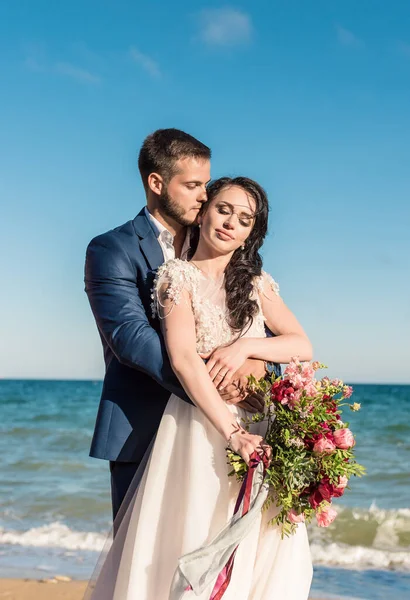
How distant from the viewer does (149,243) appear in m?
3.85

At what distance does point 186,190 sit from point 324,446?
1402mm

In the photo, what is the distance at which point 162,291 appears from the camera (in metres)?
3.58

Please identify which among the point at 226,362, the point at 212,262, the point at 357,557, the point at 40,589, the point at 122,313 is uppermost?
the point at 212,262

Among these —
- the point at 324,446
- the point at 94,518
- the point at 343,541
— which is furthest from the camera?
the point at 94,518

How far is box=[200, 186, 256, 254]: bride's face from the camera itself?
144 inches

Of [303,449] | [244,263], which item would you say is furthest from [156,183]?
[303,449]

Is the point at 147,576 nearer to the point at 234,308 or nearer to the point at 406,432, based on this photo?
the point at 234,308

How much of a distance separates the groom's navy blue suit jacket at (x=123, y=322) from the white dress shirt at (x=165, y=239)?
69 millimetres

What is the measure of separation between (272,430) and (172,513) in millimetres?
580

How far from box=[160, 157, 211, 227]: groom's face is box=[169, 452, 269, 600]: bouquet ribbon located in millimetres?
1246

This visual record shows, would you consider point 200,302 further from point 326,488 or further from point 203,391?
point 326,488

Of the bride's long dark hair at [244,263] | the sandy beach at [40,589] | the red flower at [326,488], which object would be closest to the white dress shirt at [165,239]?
the bride's long dark hair at [244,263]

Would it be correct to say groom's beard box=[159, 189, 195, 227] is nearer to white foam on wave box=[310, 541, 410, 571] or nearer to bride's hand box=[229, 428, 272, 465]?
bride's hand box=[229, 428, 272, 465]

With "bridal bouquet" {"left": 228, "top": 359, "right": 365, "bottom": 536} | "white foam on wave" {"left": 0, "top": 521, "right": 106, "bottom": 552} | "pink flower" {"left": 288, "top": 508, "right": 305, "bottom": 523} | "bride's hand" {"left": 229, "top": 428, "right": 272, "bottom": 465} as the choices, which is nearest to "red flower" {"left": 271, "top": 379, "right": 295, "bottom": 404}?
"bridal bouquet" {"left": 228, "top": 359, "right": 365, "bottom": 536}
